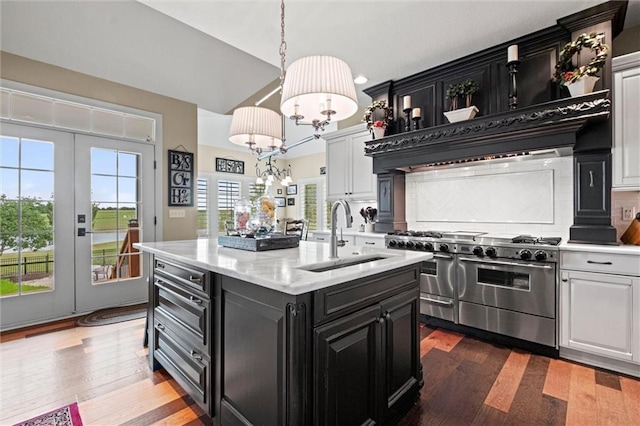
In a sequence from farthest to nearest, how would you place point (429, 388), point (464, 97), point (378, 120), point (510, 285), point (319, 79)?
point (378, 120) → point (464, 97) → point (510, 285) → point (429, 388) → point (319, 79)

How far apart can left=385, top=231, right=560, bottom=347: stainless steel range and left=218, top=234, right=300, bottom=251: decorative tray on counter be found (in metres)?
1.62

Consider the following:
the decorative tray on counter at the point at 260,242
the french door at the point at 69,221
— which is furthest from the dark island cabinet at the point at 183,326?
the french door at the point at 69,221

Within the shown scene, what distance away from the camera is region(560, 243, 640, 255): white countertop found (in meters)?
2.22

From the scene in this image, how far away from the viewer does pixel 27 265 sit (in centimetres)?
335

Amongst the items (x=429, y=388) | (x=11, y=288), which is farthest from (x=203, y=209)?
(x=429, y=388)

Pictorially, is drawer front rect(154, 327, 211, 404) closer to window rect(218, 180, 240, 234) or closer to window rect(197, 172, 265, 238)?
window rect(197, 172, 265, 238)

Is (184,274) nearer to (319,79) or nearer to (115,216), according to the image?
(319,79)

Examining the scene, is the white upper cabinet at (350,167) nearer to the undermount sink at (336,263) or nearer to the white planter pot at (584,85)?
the white planter pot at (584,85)

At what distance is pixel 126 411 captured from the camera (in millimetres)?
1855

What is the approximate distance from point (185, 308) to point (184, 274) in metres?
0.21

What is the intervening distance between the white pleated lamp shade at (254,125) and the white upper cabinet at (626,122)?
2.81 meters

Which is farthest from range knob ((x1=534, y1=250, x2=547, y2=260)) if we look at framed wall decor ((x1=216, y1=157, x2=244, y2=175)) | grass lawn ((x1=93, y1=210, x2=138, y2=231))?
framed wall decor ((x1=216, y1=157, x2=244, y2=175))

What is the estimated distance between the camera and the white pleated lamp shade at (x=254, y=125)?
2539mm

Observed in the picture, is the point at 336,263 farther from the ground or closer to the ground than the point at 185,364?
farther from the ground
